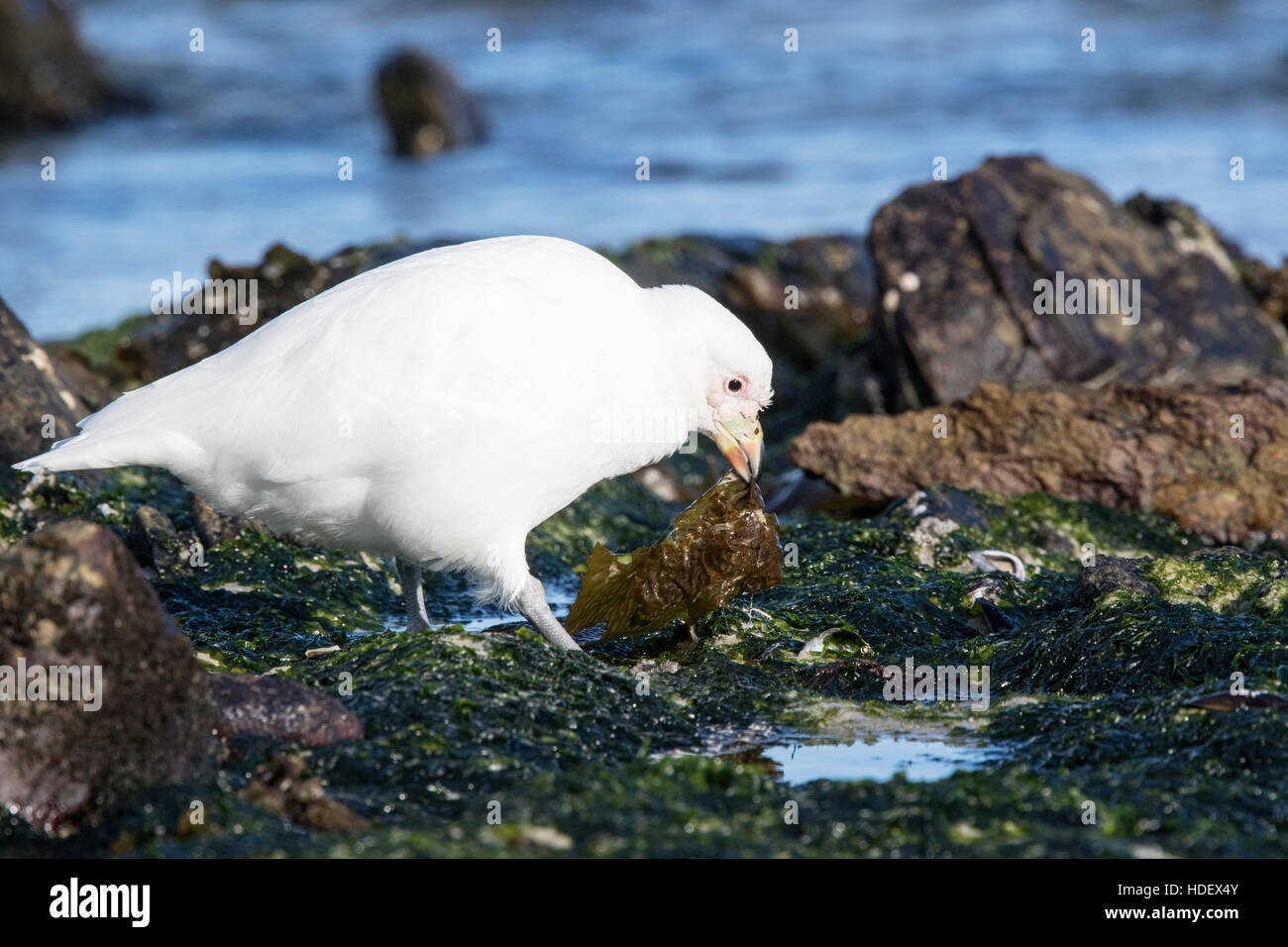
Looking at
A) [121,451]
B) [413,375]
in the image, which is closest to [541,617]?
[413,375]

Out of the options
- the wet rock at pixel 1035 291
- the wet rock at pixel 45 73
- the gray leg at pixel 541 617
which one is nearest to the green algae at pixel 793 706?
the gray leg at pixel 541 617

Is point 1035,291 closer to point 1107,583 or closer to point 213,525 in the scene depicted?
point 1107,583

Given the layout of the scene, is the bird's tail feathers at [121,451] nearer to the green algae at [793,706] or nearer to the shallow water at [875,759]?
the green algae at [793,706]

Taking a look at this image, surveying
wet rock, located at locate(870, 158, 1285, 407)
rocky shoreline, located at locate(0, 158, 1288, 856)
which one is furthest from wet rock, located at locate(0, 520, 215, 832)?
wet rock, located at locate(870, 158, 1285, 407)

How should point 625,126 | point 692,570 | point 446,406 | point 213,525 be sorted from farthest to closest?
point 625,126, point 213,525, point 692,570, point 446,406

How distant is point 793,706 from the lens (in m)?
5.30

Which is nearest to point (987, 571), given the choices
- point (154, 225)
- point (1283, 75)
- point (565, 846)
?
point (565, 846)

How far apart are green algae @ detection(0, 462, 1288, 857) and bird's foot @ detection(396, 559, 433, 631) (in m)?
0.32

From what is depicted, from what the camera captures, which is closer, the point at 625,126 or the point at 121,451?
the point at 121,451

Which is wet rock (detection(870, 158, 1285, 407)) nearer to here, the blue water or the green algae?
the green algae

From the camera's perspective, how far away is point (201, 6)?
99.7 ft

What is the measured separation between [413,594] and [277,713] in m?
1.79

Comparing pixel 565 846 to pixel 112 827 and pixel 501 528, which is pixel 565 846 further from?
pixel 501 528

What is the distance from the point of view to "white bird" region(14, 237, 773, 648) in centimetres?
557
